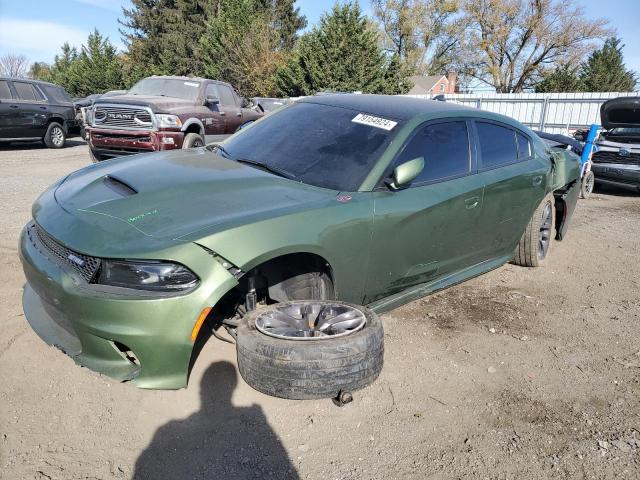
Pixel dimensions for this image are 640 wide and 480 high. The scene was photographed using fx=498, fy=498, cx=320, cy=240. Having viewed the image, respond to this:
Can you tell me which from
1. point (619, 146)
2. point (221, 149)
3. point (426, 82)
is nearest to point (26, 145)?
point (221, 149)

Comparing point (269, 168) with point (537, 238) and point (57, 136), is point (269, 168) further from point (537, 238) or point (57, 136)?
point (57, 136)

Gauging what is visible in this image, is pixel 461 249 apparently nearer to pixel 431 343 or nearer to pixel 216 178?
pixel 431 343

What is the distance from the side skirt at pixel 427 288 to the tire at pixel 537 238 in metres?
0.70

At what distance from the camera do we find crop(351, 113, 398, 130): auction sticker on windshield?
3.43m

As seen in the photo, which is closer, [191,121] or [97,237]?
[97,237]

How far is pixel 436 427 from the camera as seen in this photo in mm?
2641

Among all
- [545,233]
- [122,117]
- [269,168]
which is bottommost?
[545,233]

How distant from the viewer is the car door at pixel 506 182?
3965mm

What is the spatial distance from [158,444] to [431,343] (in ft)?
6.44

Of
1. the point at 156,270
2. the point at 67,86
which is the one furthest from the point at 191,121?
the point at 67,86

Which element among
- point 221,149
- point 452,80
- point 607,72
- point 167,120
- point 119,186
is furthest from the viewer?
point 452,80

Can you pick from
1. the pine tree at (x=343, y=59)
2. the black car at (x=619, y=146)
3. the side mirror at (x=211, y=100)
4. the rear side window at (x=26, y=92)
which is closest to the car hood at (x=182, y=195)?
the side mirror at (x=211, y=100)

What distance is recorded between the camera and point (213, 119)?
35.0 feet

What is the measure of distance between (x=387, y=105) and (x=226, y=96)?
28.8ft
